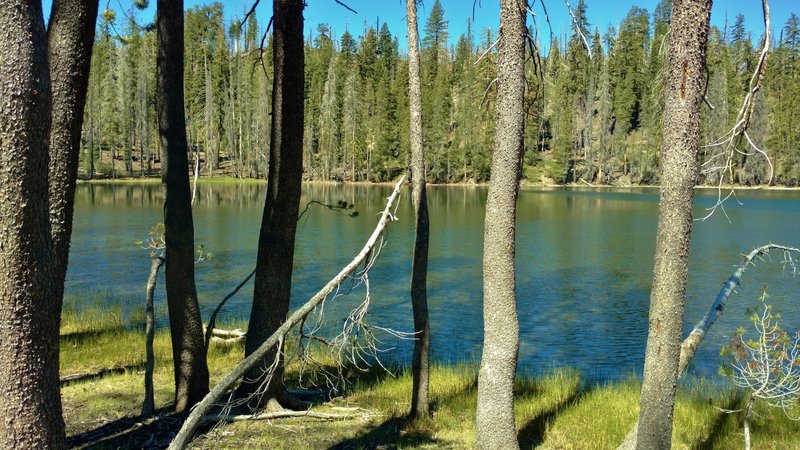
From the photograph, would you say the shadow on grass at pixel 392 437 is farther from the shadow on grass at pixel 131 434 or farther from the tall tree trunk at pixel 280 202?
the shadow on grass at pixel 131 434

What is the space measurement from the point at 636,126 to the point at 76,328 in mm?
94513

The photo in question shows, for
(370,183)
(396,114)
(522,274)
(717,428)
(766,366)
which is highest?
(396,114)

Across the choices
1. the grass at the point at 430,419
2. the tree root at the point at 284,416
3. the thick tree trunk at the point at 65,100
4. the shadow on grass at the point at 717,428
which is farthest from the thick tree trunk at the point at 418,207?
the thick tree trunk at the point at 65,100

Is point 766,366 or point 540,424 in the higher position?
point 766,366

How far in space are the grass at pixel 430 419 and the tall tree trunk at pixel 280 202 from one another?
769 millimetres

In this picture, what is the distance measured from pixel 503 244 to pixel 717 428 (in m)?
3.56

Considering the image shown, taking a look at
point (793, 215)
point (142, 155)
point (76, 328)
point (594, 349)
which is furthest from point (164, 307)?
point (142, 155)

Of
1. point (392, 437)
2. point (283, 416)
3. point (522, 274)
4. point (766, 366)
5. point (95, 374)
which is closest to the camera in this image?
point (766, 366)

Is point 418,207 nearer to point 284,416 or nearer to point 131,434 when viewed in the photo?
point 284,416

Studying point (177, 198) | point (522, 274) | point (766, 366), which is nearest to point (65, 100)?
point (177, 198)

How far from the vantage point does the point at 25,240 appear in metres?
3.13

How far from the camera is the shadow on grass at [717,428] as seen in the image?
6426 mm

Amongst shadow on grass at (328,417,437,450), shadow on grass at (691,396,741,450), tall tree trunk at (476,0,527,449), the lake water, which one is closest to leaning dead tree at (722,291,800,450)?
shadow on grass at (691,396,741,450)

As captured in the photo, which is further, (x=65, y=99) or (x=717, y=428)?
(x=717, y=428)
